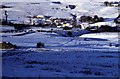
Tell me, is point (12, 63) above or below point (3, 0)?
below

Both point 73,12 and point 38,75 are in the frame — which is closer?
point 38,75

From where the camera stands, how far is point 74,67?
14.2 m

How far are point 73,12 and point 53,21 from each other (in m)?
9.73

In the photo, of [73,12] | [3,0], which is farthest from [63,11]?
[3,0]

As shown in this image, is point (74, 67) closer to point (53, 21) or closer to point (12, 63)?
point (12, 63)

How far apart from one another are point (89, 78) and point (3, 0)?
201 ft

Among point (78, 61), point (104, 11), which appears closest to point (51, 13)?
point (104, 11)

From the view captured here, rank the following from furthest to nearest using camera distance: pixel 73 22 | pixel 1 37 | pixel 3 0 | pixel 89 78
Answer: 1. pixel 3 0
2. pixel 73 22
3. pixel 1 37
4. pixel 89 78

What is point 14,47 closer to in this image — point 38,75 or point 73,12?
point 38,75

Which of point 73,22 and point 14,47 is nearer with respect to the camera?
point 14,47

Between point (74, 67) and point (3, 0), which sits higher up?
point (3, 0)

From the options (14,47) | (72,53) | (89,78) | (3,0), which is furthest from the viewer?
(3,0)

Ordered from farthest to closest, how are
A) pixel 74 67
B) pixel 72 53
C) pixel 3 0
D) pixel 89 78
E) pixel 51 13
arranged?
pixel 3 0, pixel 51 13, pixel 72 53, pixel 74 67, pixel 89 78

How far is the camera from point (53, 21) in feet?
156
